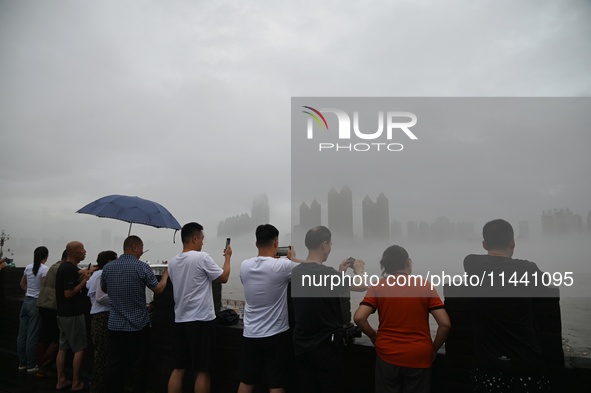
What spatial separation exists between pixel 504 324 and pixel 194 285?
2216 millimetres

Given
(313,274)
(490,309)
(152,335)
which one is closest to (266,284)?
(313,274)

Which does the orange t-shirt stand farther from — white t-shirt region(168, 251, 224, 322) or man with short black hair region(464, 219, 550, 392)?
white t-shirt region(168, 251, 224, 322)

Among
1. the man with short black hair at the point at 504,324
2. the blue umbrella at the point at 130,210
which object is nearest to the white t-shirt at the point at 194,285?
the blue umbrella at the point at 130,210

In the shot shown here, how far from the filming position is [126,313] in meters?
3.37

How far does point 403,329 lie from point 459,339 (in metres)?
0.55

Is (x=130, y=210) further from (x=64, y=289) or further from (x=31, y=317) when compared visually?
(x=31, y=317)

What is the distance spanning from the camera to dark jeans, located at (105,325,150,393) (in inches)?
132

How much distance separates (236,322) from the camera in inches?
143

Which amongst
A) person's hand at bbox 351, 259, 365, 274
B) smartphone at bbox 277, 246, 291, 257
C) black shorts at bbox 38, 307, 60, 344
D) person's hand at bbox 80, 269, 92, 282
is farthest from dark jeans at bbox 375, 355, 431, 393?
black shorts at bbox 38, 307, 60, 344

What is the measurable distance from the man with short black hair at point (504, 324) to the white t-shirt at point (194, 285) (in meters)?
1.97

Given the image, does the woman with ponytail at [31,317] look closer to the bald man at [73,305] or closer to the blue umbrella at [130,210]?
the bald man at [73,305]

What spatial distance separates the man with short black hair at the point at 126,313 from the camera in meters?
3.36

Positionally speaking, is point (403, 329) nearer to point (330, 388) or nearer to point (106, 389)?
point (330, 388)

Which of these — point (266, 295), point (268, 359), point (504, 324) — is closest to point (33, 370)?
point (268, 359)
